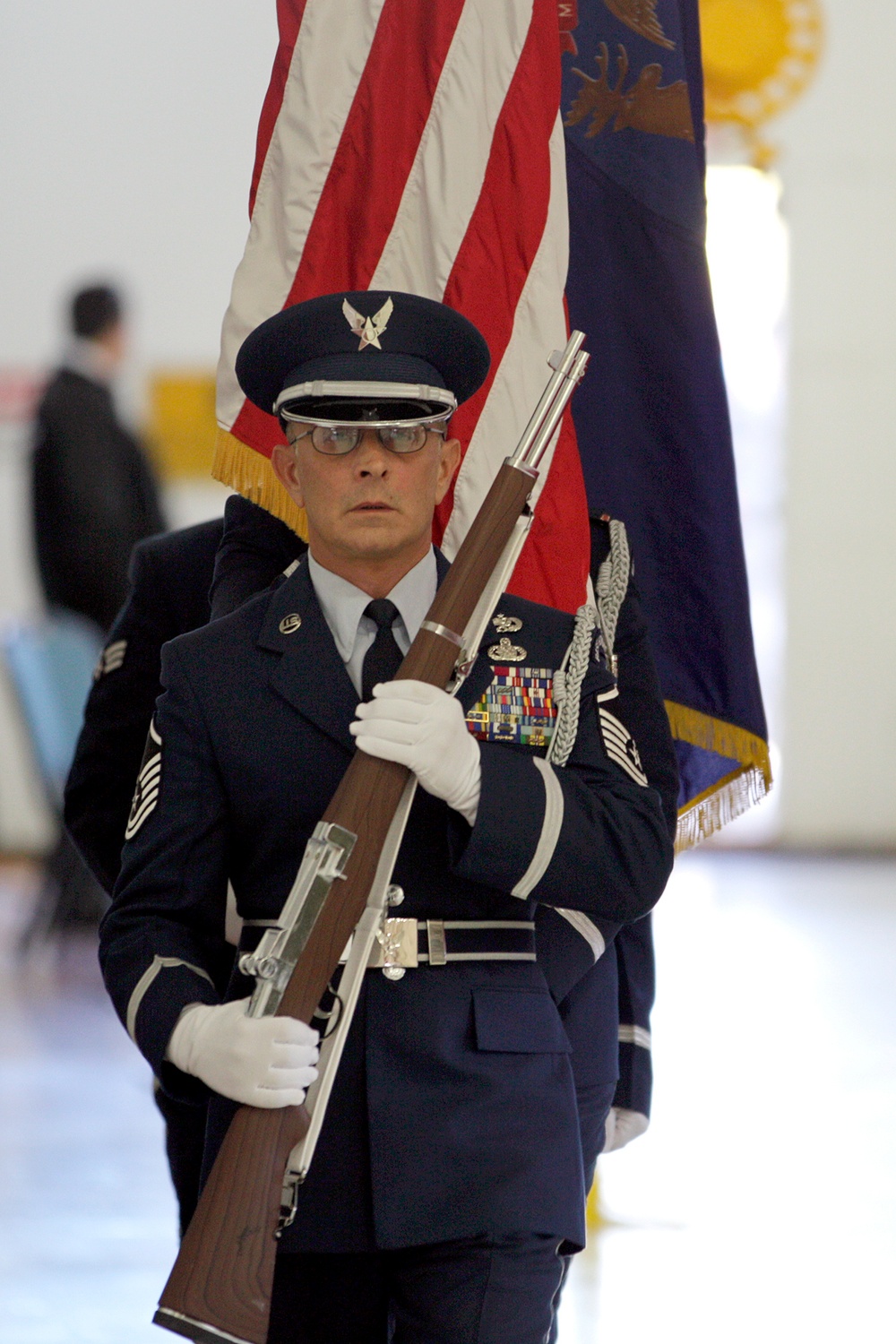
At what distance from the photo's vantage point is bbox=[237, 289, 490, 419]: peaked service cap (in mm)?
1631

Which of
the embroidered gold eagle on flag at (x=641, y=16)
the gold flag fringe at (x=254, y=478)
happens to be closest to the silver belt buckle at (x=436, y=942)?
the gold flag fringe at (x=254, y=478)

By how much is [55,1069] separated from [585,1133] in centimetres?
293

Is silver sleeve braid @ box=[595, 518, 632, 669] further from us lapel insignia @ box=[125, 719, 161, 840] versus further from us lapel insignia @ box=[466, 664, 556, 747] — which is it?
us lapel insignia @ box=[125, 719, 161, 840]

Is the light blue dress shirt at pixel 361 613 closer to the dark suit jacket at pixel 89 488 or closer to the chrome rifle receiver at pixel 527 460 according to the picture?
the chrome rifle receiver at pixel 527 460

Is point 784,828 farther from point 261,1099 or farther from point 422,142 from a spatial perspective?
point 261,1099

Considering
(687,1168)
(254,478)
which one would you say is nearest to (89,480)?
(687,1168)

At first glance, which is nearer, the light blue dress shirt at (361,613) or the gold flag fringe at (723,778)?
the light blue dress shirt at (361,613)

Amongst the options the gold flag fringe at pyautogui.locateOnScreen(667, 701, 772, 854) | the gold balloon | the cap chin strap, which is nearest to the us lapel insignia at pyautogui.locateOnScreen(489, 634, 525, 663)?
the cap chin strap

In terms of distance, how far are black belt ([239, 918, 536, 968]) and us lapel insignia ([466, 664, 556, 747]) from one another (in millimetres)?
163

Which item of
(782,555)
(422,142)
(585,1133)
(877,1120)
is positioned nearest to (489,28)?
(422,142)

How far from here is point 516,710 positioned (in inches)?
65.1

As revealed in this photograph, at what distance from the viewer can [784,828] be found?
831cm

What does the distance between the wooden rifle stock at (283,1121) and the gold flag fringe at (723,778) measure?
3.02 feet

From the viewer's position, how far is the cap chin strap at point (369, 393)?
5.29ft
